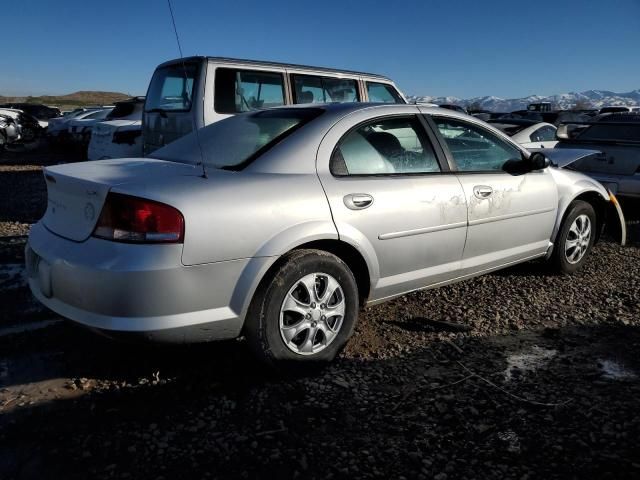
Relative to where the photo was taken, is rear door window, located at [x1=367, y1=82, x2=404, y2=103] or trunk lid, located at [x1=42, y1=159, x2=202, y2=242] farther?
rear door window, located at [x1=367, y1=82, x2=404, y2=103]

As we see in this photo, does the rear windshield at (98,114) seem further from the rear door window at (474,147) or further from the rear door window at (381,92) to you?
the rear door window at (474,147)

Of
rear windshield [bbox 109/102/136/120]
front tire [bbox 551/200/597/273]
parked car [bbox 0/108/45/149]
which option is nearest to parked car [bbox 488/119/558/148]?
front tire [bbox 551/200/597/273]

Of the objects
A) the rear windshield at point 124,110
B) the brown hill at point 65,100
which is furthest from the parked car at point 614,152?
the brown hill at point 65,100

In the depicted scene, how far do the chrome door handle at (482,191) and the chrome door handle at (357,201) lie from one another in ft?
3.17

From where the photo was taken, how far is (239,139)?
3359mm

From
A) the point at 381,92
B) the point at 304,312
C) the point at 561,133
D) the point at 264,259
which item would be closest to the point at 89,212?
the point at 264,259

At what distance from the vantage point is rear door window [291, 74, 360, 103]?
6.72 m

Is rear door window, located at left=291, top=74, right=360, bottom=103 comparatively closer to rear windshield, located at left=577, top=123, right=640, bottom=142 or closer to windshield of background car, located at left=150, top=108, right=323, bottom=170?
windshield of background car, located at left=150, top=108, right=323, bottom=170

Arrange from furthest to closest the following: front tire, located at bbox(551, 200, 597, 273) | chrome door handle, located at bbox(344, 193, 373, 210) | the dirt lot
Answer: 1. front tire, located at bbox(551, 200, 597, 273)
2. chrome door handle, located at bbox(344, 193, 373, 210)
3. the dirt lot

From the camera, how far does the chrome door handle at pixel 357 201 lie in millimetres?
3025

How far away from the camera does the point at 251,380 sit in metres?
2.91

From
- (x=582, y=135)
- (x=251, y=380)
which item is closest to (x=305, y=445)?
(x=251, y=380)

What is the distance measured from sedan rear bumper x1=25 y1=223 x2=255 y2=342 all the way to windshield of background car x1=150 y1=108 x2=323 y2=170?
73 centimetres

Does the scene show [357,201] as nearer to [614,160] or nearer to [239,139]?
[239,139]
